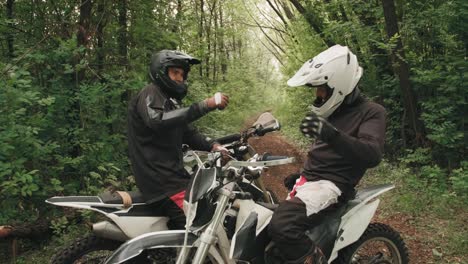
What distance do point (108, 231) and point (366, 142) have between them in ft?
6.83

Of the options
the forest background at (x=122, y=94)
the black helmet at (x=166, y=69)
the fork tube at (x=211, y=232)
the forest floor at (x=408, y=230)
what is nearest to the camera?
the fork tube at (x=211, y=232)

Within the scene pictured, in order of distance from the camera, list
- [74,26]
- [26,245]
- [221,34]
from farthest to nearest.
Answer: [221,34] → [74,26] → [26,245]

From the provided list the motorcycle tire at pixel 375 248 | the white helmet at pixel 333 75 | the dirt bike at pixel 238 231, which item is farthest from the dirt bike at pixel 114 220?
the motorcycle tire at pixel 375 248

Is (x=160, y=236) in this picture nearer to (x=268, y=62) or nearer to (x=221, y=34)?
(x=221, y=34)

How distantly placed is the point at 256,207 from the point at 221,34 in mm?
14915

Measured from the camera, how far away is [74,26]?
572 centimetres

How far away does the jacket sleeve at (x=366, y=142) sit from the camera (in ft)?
9.42

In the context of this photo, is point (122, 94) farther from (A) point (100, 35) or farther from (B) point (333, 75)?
(B) point (333, 75)

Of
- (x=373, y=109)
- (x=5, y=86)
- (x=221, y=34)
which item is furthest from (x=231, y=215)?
(x=221, y=34)

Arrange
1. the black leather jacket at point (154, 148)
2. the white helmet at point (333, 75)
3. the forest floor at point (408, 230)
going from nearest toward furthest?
1. the white helmet at point (333, 75)
2. the black leather jacket at point (154, 148)
3. the forest floor at point (408, 230)

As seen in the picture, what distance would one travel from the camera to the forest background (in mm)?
4645

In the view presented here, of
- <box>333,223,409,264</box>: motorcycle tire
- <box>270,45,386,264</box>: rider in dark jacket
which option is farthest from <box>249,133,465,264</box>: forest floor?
<box>270,45,386,264</box>: rider in dark jacket

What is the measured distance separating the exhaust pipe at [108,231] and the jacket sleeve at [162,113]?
0.84m

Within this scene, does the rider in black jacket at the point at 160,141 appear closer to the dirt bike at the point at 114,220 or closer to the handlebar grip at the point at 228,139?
the dirt bike at the point at 114,220
